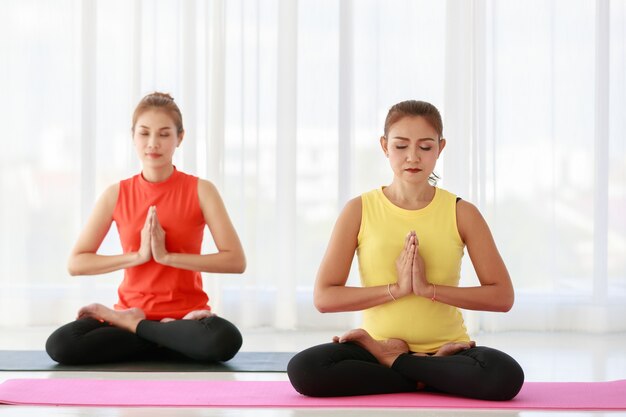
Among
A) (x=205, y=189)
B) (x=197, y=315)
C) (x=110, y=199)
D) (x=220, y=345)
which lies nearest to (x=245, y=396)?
(x=220, y=345)

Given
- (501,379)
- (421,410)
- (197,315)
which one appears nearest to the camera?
(421,410)

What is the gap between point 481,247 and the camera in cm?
292

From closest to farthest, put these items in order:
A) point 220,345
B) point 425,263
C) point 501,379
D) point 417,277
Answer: point 501,379 < point 417,277 < point 425,263 < point 220,345

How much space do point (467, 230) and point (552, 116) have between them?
1.75 metres

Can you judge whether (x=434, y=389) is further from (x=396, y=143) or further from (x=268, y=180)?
(x=268, y=180)

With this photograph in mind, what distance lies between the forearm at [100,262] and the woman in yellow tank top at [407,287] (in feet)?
2.85

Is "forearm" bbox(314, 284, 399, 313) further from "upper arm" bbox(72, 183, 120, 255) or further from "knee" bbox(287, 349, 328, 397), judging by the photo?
"upper arm" bbox(72, 183, 120, 255)

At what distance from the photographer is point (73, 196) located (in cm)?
455

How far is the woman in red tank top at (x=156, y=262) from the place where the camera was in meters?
3.40

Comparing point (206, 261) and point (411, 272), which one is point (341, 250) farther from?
point (206, 261)

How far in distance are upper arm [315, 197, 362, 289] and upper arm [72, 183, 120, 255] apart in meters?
1.06

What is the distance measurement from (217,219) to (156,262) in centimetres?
27

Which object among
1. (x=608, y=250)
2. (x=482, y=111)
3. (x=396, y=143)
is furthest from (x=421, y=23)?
(x=396, y=143)

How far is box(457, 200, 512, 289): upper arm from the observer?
2.89 metres
